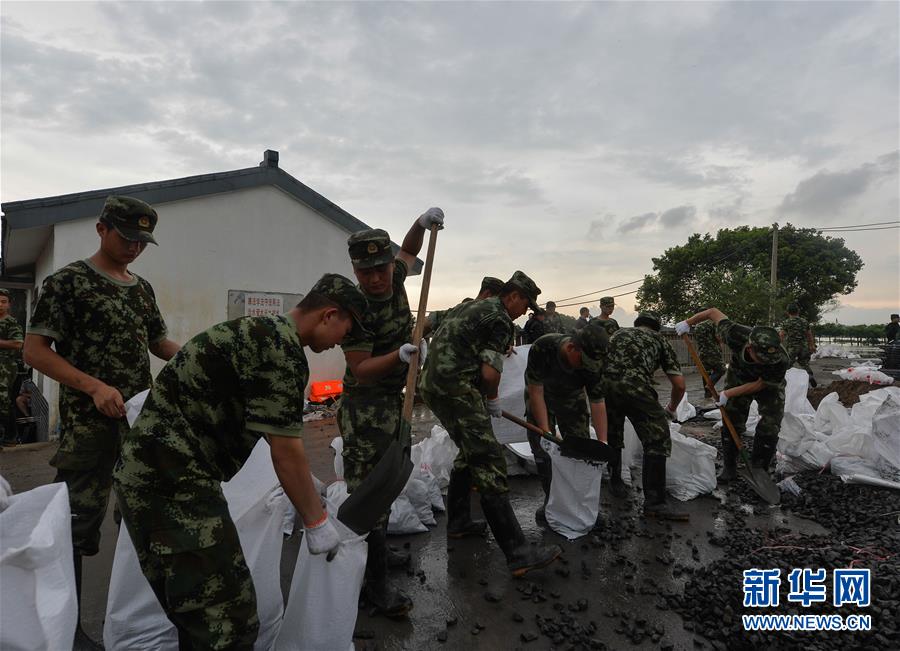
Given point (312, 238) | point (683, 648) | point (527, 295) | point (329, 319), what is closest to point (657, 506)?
point (683, 648)

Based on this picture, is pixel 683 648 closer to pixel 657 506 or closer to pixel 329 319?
pixel 657 506

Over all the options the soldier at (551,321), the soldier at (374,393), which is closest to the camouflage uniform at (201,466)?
the soldier at (374,393)

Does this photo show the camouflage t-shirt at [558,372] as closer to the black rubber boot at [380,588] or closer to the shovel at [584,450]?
the shovel at [584,450]

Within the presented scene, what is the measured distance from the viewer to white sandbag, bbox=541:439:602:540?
3525 millimetres

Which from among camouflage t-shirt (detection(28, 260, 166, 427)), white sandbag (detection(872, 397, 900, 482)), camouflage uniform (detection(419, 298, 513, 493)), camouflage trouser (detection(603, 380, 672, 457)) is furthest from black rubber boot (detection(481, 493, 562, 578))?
white sandbag (detection(872, 397, 900, 482))

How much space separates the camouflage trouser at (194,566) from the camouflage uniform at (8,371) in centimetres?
541

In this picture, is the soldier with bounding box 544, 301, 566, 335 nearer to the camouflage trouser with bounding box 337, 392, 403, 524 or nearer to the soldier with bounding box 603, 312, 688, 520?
the soldier with bounding box 603, 312, 688, 520

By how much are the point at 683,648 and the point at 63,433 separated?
9.68 feet

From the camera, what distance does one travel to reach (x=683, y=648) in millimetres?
2336

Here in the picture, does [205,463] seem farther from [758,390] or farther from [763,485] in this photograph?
→ [758,390]

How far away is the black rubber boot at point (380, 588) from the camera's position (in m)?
2.52

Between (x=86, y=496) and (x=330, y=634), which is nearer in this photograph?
(x=330, y=634)

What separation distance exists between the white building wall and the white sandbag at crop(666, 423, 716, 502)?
245 inches

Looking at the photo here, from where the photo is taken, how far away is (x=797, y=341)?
9.60m
